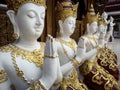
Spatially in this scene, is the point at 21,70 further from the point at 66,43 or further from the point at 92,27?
the point at 92,27

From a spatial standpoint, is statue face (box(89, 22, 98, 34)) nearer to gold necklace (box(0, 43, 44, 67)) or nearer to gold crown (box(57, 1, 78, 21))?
gold crown (box(57, 1, 78, 21))

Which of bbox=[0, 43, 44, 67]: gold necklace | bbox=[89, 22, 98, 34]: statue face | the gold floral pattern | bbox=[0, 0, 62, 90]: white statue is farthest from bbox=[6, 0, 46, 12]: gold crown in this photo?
bbox=[89, 22, 98, 34]: statue face

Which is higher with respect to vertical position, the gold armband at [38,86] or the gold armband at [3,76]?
the gold armband at [3,76]

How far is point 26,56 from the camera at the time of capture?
1.08 m

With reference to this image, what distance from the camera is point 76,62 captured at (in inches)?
49.6

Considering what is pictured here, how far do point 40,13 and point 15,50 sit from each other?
0.63ft

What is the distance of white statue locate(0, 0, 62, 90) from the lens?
3.24 ft

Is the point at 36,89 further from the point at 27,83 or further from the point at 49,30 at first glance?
the point at 49,30

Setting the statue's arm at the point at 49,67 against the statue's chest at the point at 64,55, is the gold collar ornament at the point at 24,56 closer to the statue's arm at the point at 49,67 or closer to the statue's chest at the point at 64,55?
the statue's arm at the point at 49,67

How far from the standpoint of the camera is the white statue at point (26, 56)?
0.99 meters

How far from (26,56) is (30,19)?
160mm

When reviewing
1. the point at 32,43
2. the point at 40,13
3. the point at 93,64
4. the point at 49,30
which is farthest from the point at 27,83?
the point at 49,30

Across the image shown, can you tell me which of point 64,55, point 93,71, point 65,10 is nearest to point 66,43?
point 64,55

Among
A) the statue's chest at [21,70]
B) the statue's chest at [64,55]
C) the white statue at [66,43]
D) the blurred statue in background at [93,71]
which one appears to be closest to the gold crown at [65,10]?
the white statue at [66,43]
